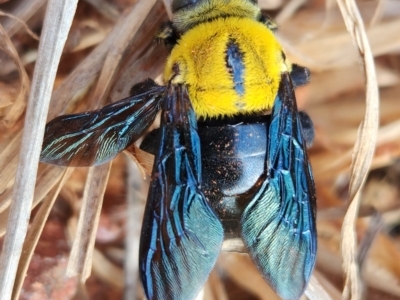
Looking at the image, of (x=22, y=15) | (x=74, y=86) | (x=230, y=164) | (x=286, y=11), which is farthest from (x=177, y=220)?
(x=286, y=11)

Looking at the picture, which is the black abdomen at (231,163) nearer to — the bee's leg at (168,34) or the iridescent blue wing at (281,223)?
the iridescent blue wing at (281,223)

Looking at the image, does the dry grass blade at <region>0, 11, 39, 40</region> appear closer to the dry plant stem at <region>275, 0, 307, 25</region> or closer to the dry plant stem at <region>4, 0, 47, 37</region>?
the dry plant stem at <region>4, 0, 47, 37</region>

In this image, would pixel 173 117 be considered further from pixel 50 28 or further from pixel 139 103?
pixel 50 28

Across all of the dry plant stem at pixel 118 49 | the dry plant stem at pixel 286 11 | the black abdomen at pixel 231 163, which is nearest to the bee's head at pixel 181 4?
the dry plant stem at pixel 118 49

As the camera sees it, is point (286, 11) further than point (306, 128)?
Yes

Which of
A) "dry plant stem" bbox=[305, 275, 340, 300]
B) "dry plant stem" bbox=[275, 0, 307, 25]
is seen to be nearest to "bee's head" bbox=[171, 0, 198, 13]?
"dry plant stem" bbox=[275, 0, 307, 25]

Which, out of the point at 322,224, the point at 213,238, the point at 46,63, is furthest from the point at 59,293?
the point at 322,224

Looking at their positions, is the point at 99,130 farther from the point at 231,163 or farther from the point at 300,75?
the point at 300,75
